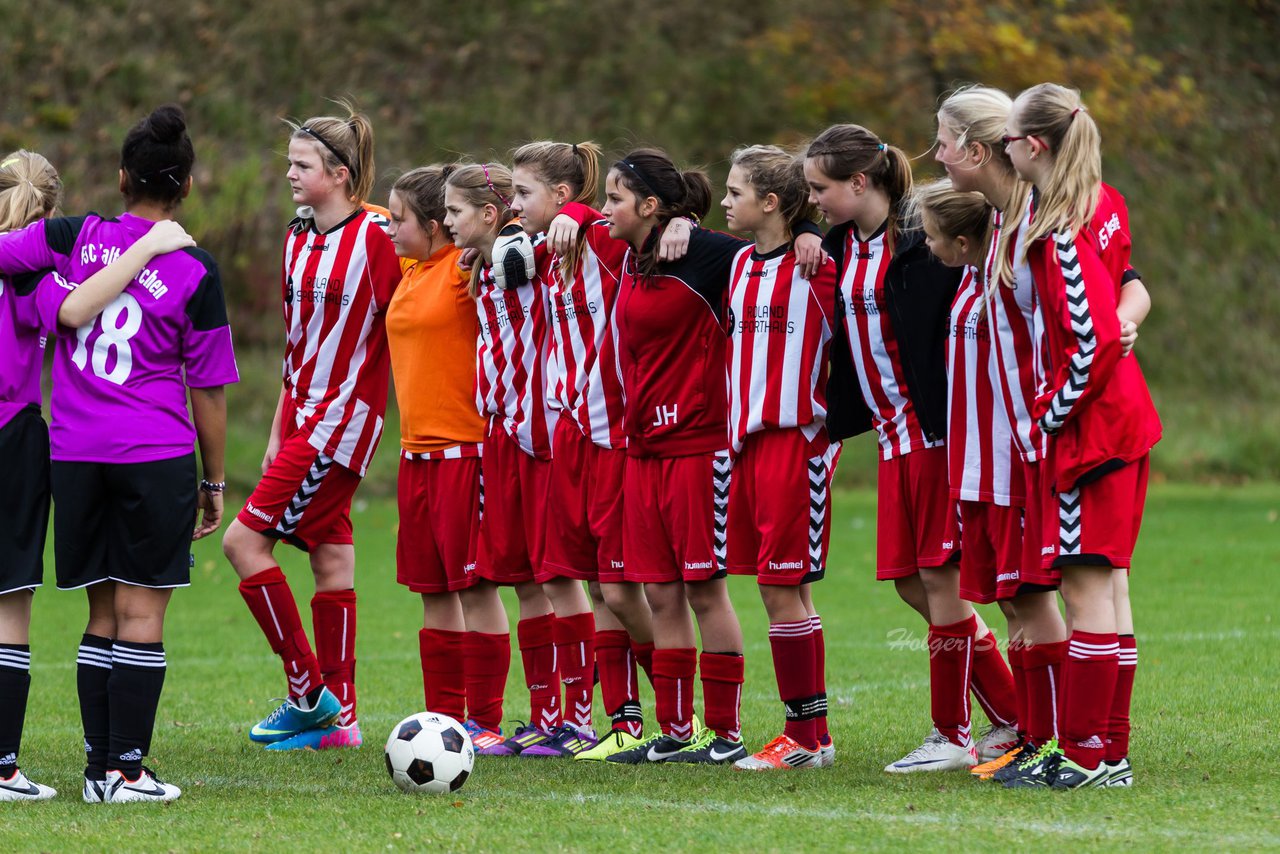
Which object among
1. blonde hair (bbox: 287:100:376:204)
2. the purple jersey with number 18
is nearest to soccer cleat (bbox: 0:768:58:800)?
the purple jersey with number 18

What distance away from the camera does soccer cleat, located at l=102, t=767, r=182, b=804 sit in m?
5.55

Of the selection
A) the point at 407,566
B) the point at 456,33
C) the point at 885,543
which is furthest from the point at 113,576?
the point at 456,33

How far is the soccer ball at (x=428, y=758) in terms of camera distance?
566 centimetres

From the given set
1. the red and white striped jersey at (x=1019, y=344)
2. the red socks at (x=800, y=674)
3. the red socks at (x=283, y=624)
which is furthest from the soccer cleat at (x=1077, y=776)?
the red socks at (x=283, y=624)

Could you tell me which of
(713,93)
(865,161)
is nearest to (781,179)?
(865,161)

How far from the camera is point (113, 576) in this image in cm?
562

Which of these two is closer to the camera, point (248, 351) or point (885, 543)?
point (885, 543)

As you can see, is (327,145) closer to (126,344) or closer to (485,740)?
(126,344)

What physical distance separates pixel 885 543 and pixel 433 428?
1984 mm

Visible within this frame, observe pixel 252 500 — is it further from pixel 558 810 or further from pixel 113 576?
pixel 558 810

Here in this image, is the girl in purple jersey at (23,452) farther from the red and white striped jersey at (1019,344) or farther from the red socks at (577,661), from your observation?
the red and white striped jersey at (1019,344)

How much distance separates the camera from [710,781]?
586 cm

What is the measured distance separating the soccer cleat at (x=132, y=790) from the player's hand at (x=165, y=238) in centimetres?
175

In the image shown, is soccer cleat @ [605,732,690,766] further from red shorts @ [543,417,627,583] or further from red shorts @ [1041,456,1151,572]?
red shorts @ [1041,456,1151,572]
